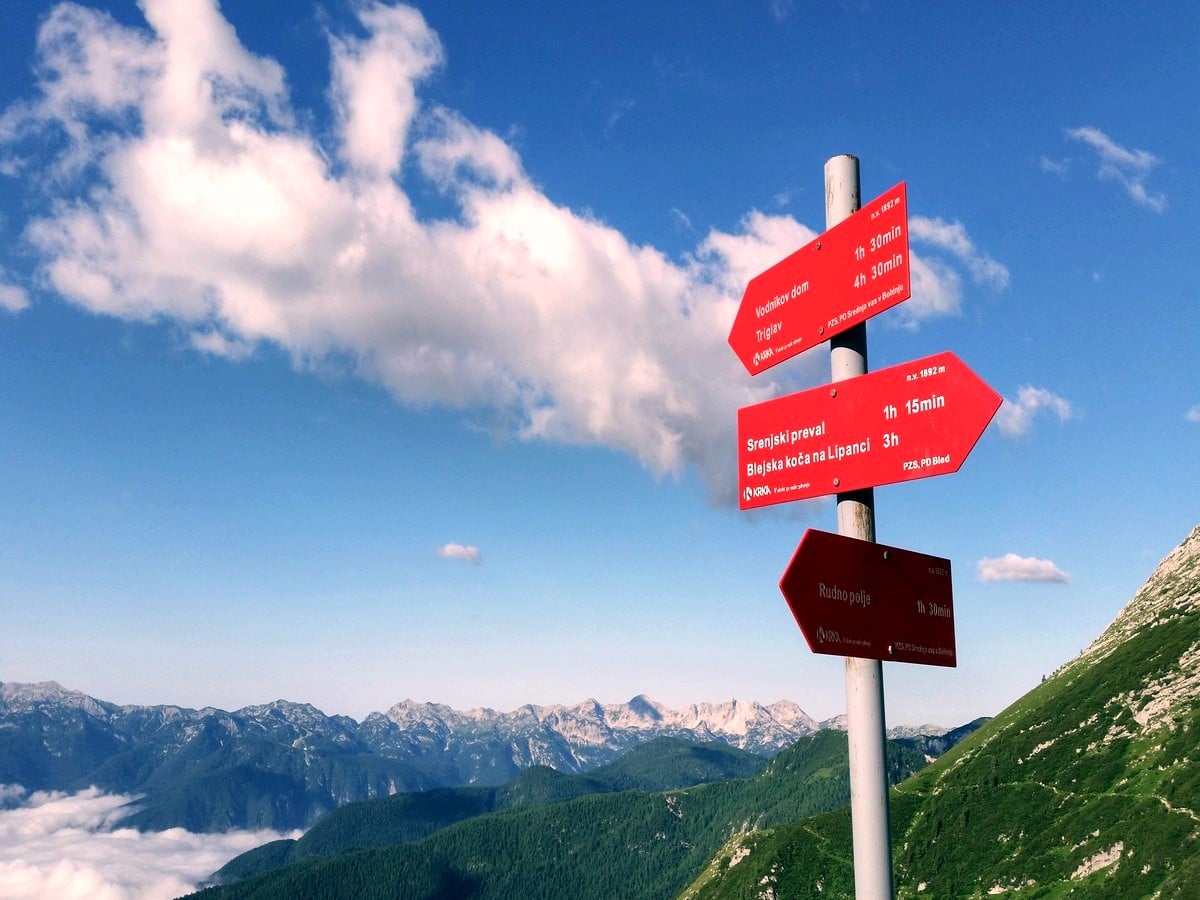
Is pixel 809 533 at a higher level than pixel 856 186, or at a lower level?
lower

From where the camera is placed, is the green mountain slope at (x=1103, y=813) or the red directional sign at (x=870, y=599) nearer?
the red directional sign at (x=870, y=599)

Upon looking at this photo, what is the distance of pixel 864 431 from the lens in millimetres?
8398

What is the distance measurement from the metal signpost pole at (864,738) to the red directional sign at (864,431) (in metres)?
0.27

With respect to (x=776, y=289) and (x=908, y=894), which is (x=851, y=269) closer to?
(x=776, y=289)

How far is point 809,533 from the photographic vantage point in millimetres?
7570

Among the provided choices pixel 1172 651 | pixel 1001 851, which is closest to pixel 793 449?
pixel 1001 851

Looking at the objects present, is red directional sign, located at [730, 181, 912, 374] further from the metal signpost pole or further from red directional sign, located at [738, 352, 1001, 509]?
red directional sign, located at [738, 352, 1001, 509]

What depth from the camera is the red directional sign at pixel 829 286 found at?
8.52 metres

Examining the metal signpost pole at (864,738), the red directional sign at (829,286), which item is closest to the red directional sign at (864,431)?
the metal signpost pole at (864,738)

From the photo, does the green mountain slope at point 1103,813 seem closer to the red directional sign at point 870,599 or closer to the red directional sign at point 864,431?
the red directional sign at point 870,599

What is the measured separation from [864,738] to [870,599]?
4.04 feet

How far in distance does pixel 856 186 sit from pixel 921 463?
323cm

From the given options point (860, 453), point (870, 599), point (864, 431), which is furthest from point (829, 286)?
point (870, 599)

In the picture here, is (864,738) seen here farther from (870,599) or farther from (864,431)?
(864,431)
